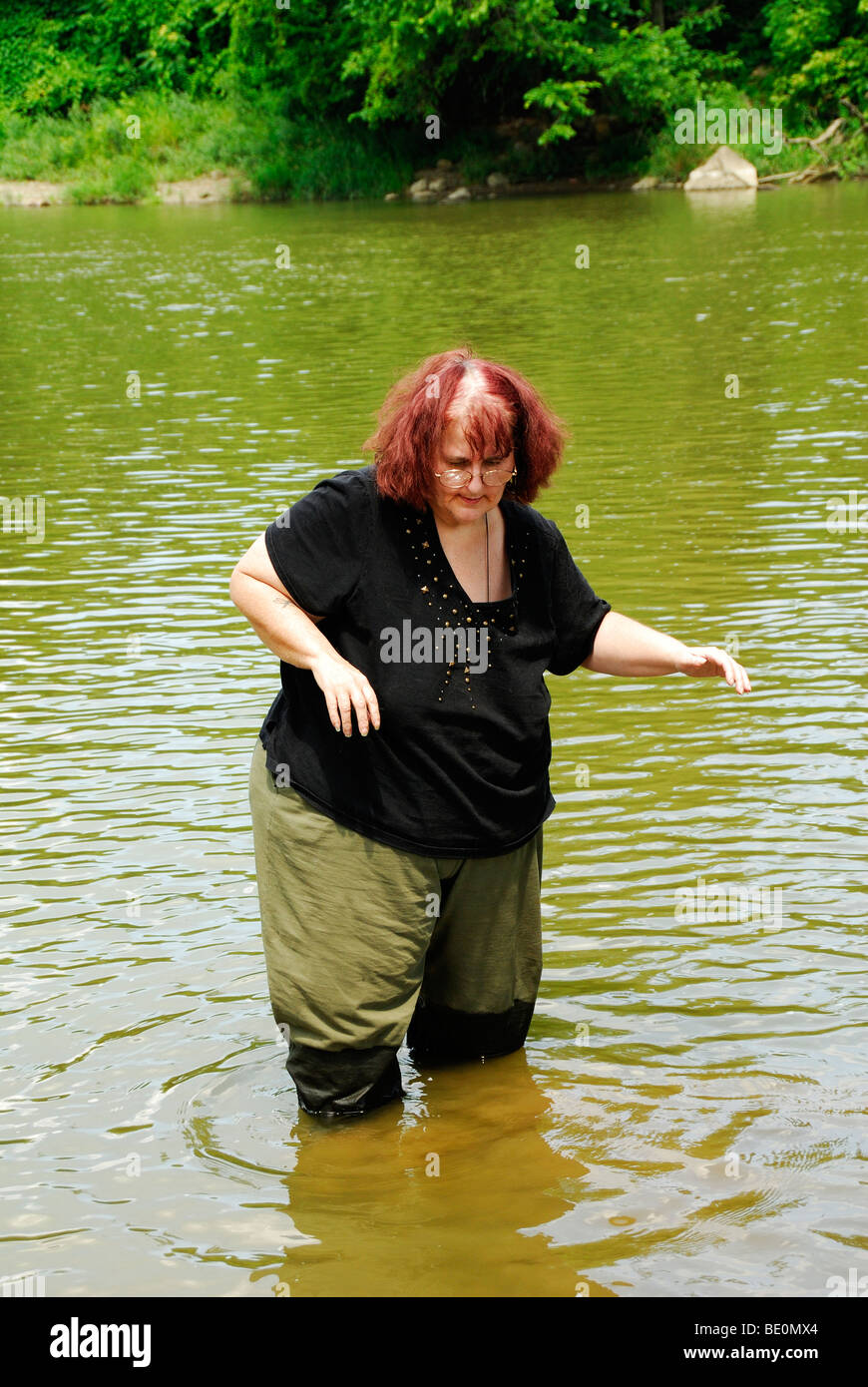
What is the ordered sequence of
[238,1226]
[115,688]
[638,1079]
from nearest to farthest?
[238,1226] < [638,1079] < [115,688]

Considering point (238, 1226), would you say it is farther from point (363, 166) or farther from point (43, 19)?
point (43, 19)

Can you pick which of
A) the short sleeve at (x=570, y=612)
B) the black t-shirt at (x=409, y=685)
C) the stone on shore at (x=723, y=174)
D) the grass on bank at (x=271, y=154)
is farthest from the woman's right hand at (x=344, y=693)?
the grass on bank at (x=271, y=154)

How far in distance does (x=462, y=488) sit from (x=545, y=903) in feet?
6.71

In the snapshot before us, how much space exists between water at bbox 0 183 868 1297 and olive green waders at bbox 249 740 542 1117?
26cm

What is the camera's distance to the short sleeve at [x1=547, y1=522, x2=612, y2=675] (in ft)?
11.7

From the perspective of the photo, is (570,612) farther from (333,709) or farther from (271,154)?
(271,154)

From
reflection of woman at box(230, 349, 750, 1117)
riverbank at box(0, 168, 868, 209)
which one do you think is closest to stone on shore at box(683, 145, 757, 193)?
riverbank at box(0, 168, 868, 209)

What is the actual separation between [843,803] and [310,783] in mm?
2712

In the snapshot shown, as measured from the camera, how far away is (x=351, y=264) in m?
22.6

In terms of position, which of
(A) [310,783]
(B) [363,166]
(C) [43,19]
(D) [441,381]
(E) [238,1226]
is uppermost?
(C) [43,19]

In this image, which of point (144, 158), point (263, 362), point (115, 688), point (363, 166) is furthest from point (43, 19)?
point (115, 688)

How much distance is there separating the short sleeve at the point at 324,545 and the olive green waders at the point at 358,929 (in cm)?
45

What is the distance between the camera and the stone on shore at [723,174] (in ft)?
104

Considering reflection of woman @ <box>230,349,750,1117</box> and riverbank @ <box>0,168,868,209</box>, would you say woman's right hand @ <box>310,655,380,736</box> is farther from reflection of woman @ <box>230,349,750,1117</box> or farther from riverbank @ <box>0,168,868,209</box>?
riverbank @ <box>0,168,868,209</box>
